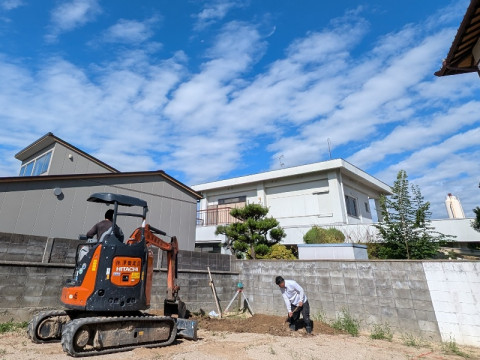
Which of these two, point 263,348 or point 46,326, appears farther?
point 263,348

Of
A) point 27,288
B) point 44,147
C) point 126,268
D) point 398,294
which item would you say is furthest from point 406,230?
point 44,147

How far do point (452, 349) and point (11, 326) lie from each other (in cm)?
835

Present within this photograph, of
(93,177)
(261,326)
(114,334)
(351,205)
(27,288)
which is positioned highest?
(351,205)

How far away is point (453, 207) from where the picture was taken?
16.0 meters

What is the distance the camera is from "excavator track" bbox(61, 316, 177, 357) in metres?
3.94

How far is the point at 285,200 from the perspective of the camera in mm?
15602

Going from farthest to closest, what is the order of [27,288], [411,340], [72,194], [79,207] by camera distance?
[79,207] → [72,194] → [27,288] → [411,340]

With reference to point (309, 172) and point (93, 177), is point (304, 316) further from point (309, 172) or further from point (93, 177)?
point (309, 172)

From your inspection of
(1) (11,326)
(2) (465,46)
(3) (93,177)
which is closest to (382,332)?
(2) (465,46)

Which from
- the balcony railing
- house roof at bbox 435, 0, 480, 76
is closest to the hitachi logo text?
house roof at bbox 435, 0, 480, 76

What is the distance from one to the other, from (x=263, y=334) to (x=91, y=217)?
6931 millimetres

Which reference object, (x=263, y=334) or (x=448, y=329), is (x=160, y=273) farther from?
(x=448, y=329)

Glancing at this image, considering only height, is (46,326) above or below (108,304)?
below

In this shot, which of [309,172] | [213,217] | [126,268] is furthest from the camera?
[213,217]
